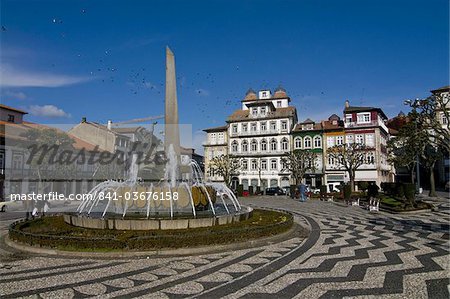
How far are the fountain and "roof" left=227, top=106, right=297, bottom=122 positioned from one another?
41.6 m

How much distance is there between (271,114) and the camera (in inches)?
2338

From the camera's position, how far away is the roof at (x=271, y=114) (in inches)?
2309

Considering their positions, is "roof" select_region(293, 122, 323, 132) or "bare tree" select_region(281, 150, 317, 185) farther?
"roof" select_region(293, 122, 323, 132)

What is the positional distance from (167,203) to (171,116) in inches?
199

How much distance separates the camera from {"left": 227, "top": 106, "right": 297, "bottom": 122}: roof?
58.7 m

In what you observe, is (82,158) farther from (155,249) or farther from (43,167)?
(155,249)

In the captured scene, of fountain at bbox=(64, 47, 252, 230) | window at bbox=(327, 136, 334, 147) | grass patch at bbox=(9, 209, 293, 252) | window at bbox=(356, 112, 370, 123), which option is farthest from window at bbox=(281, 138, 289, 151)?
grass patch at bbox=(9, 209, 293, 252)

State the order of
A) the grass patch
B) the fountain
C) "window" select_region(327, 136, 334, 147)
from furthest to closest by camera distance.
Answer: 1. "window" select_region(327, 136, 334, 147)
2. the fountain
3. the grass patch

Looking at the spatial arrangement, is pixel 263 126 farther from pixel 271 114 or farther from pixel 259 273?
pixel 259 273

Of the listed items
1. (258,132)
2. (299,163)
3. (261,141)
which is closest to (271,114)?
(258,132)

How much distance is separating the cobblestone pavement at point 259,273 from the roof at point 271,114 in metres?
47.7

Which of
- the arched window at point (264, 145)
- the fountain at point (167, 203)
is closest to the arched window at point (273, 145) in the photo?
the arched window at point (264, 145)

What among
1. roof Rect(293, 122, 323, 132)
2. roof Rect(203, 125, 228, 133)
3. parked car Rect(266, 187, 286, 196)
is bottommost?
parked car Rect(266, 187, 286, 196)

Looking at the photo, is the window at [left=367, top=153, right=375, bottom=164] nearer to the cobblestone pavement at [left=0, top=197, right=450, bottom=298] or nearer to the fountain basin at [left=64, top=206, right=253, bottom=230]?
the cobblestone pavement at [left=0, top=197, right=450, bottom=298]
